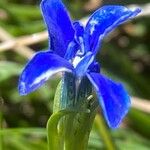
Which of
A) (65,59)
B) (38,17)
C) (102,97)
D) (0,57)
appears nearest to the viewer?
(102,97)

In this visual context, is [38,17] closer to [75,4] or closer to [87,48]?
[75,4]

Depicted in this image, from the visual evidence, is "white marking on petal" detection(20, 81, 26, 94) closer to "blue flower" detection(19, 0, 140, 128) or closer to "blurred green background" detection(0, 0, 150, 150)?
"blue flower" detection(19, 0, 140, 128)

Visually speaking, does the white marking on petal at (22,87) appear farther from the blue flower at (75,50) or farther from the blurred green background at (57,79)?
the blurred green background at (57,79)

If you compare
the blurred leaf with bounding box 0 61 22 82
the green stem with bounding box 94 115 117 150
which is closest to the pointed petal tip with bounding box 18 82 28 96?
the green stem with bounding box 94 115 117 150

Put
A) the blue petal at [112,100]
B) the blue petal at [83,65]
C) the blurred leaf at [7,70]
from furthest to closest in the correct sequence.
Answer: the blurred leaf at [7,70] → the blue petal at [83,65] → the blue petal at [112,100]

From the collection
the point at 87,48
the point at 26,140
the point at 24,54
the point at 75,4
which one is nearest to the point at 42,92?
the point at 24,54

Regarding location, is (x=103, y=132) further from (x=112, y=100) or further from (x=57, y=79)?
(x=112, y=100)

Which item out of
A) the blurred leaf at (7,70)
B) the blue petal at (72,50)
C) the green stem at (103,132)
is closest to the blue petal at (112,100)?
the blue petal at (72,50)
